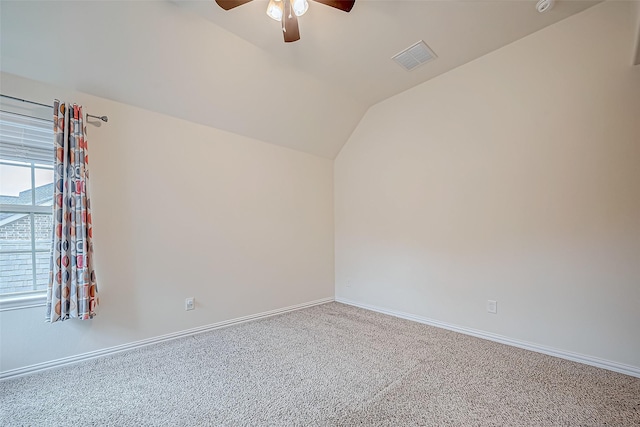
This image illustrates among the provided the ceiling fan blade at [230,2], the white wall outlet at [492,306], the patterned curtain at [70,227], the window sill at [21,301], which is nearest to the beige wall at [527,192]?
the white wall outlet at [492,306]

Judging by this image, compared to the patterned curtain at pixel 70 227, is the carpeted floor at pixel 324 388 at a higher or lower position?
lower

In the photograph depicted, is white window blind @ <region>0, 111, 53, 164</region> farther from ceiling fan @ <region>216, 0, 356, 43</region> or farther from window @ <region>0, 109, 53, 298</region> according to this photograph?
ceiling fan @ <region>216, 0, 356, 43</region>

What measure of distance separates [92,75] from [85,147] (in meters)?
0.60

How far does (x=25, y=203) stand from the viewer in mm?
2105

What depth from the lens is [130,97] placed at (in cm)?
241

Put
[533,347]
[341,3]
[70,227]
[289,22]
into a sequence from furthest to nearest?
1. [533,347]
2. [70,227]
3. [289,22]
4. [341,3]

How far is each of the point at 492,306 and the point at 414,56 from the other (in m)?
2.64

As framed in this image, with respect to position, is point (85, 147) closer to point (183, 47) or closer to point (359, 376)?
point (183, 47)

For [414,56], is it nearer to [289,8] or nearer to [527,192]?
[289,8]

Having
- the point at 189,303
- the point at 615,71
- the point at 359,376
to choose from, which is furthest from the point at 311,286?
the point at 615,71

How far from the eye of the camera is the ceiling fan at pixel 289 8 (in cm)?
177

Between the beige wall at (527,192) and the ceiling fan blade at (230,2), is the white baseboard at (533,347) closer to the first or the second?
the beige wall at (527,192)

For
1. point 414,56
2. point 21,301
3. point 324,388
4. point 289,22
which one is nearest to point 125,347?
point 21,301

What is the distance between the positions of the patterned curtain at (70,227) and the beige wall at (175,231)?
0.19 meters
